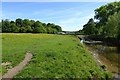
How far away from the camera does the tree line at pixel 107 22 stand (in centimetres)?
7575

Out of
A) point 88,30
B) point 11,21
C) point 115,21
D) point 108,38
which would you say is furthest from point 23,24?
point 115,21

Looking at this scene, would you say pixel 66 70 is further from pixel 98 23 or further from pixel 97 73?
pixel 98 23

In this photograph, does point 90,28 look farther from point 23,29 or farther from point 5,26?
point 5,26

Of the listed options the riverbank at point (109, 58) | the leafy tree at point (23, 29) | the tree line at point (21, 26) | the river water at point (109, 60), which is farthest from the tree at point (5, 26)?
the river water at point (109, 60)

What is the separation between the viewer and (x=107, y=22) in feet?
284

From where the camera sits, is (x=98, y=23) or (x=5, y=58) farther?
(x=98, y=23)

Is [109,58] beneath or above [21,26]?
beneath

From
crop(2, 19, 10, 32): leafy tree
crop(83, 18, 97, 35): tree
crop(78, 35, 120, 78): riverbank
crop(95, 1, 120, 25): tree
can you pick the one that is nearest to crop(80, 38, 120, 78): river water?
crop(78, 35, 120, 78): riverbank

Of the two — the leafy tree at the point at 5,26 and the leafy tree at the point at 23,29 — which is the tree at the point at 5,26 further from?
the leafy tree at the point at 23,29

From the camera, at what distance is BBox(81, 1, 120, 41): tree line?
75750 millimetres

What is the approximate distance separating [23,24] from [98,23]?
146ft

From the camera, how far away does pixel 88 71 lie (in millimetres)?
21266

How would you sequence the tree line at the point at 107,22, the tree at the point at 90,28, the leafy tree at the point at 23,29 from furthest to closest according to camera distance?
the tree at the point at 90,28
the leafy tree at the point at 23,29
the tree line at the point at 107,22

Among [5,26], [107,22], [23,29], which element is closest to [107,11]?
[107,22]
